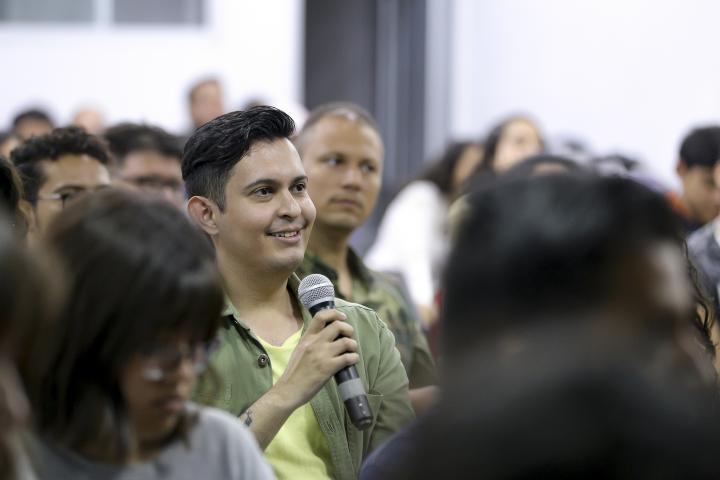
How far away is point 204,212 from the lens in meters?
2.67

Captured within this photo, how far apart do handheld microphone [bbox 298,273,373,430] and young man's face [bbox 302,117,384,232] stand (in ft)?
3.53

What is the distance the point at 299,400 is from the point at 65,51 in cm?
796

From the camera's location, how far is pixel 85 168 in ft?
11.6

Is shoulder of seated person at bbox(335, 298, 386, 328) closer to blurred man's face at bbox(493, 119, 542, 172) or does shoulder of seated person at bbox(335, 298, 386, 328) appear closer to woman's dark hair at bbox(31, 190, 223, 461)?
woman's dark hair at bbox(31, 190, 223, 461)

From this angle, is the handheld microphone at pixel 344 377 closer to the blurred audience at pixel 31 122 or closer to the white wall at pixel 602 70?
the blurred audience at pixel 31 122

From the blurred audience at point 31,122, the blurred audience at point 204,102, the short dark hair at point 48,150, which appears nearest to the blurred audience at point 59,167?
the short dark hair at point 48,150

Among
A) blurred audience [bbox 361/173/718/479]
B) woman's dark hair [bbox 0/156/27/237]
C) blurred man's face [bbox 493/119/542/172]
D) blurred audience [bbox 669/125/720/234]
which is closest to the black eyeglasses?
blurred audience [bbox 361/173/718/479]

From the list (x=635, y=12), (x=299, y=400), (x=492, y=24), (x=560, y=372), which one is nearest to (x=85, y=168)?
(x=299, y=400)

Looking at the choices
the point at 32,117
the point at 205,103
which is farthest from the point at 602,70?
the point at 32,117

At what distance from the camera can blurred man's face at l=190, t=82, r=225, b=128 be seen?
7.11m

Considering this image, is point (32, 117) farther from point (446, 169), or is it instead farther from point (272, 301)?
point (272, 301)

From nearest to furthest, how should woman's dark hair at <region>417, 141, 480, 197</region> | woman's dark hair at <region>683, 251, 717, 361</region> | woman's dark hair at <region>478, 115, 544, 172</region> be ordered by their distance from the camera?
woman's dark hair at <region>683, 251, 717, 361</region>
woman's dark hair at <region>478, 115, 544, 172</region>
woman's dark hair at <region>417, 141, 480, 197</region>

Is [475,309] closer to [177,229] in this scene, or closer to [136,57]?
[177,229]

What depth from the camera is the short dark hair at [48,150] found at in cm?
347
